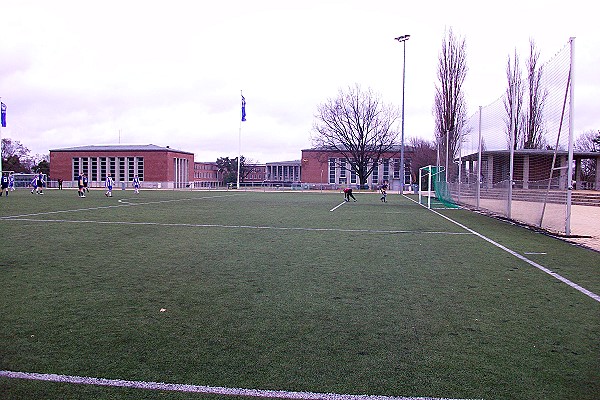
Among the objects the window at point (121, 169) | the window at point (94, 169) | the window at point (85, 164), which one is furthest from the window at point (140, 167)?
the window at point (85, 164)

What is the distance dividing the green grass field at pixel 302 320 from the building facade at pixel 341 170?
74335 mm

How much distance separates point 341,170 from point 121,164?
130 ft

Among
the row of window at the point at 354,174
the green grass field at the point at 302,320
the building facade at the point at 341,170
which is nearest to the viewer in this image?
the green grass field at the point at 302,320

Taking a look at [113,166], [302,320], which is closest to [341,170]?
[113,166]

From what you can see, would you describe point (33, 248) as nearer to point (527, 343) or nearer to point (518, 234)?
point (527, 343)

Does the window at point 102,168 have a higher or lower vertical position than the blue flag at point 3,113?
lower

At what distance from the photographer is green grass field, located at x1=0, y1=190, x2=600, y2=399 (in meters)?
3.71

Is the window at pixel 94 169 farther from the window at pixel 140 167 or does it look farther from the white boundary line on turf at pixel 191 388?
the white boundary line on turf at pixel 191 388

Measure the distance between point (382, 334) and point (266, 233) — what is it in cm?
895

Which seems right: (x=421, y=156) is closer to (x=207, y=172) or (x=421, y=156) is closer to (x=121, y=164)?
(x=121, y=164)

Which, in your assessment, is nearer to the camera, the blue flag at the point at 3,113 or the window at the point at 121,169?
the blue flag at the point at 3,113

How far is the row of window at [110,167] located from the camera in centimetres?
8269

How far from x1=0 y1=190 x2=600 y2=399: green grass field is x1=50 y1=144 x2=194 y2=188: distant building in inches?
2879

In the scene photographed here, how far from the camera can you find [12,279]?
7.11m
